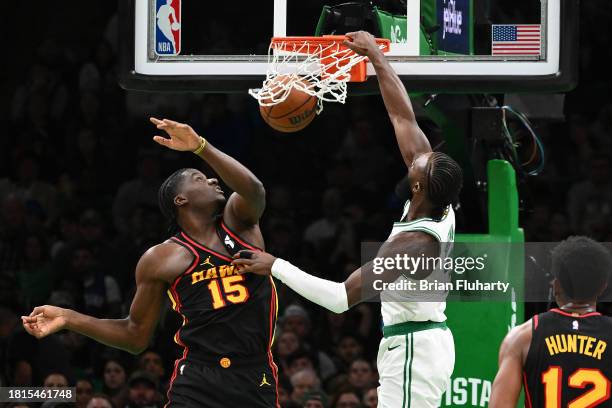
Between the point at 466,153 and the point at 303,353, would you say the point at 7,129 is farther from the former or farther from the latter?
the point at 466,153

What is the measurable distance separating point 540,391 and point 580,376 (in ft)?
0.48

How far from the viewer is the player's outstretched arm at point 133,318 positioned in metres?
5.75

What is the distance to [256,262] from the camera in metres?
5.46

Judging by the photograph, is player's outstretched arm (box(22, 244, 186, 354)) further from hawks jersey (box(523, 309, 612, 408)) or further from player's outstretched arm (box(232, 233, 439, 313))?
hawks jersey (box(523, 309, 612, 408))

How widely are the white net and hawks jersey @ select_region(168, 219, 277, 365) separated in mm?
723

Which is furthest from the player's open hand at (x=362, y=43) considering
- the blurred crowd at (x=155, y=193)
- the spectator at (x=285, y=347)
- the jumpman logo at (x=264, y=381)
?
the spectator at (x=285, y=347)

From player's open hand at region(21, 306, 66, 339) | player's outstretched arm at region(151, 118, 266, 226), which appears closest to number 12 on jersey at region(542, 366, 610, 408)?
player's outstretched arm at region(151, 118, 266, 226)

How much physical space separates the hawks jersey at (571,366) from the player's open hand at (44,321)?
2.36 meters

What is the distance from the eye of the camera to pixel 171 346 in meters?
9.30

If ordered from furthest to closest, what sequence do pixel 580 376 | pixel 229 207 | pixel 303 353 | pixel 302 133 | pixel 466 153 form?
pixel 302 133
pixel 303 353
pixel 466 153
pixel 229 207
pixel 580 376

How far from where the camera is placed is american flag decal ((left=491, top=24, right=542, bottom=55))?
6.06 meters

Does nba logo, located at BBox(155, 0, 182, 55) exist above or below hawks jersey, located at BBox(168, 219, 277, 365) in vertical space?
above

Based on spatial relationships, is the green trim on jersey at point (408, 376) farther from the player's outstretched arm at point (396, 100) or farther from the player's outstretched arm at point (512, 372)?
the player's outstretched arm at point (512, 372)

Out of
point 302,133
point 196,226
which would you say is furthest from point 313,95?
point 302,133
